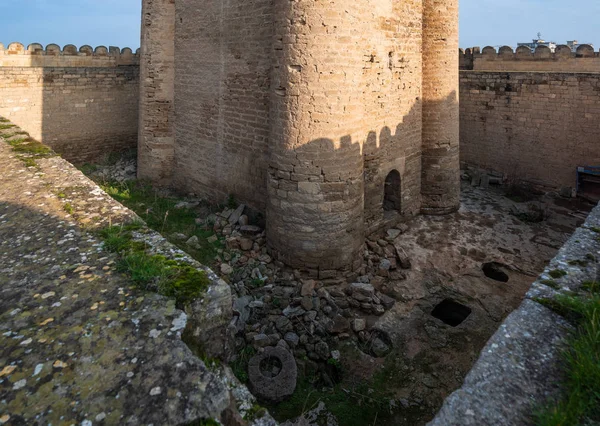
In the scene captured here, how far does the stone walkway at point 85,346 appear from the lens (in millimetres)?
1907

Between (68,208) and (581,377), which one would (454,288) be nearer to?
(581,377)

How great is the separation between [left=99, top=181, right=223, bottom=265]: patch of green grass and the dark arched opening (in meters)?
3.49

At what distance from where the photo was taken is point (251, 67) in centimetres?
775

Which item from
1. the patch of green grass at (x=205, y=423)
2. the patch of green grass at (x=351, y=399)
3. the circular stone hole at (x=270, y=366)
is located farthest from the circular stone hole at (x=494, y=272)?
the patch of green grass at (x=205, y=423)

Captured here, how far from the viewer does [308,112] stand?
633cm

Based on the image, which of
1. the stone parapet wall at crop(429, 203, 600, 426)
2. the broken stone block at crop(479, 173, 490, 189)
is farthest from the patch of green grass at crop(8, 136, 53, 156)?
the broken stone block at crop(479, 173, 490, 189)

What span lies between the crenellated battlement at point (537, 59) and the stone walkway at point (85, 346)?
43.0ft

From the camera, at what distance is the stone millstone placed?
4602 mm

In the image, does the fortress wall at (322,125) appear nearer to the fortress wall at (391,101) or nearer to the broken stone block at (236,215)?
the fortress wall at (391,101)

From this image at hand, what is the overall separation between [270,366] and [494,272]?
4.44 meters

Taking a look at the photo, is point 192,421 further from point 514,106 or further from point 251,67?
point 514,106

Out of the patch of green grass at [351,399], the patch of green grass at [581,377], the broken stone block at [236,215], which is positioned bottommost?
the patch of green grass at [351,399]

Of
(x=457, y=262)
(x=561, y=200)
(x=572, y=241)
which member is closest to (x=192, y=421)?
(x=572, y=241)

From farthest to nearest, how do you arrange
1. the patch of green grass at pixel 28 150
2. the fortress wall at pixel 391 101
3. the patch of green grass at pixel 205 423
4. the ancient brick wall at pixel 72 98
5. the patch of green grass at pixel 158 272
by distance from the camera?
the ancient brick wall at pixel 72 98 → the fortress wall at pixel 391 101 → the patch of green grass at pixel 28 150 → the patch of green grass at pixel 158 272 → the patch of green grass at pixel 205 423
